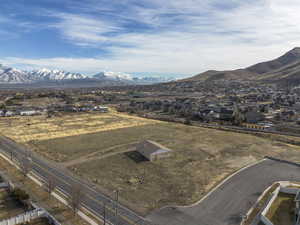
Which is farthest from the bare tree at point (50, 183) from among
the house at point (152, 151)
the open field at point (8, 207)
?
the house at point (152, 151)

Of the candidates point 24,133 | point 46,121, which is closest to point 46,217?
point 24,133

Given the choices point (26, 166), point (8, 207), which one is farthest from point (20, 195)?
point (26, 166)

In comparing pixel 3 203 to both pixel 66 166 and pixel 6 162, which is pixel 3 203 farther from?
pixel 6 162

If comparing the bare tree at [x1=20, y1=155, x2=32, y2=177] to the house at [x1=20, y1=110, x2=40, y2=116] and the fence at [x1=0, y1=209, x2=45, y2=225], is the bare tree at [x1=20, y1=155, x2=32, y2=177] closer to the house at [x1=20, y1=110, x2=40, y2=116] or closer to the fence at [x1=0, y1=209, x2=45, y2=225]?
the fence at [x1=0, y1=209, x2=45, y2=225]

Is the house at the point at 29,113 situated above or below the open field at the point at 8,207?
above

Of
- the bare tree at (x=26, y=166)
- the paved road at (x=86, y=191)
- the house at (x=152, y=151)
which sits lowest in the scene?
the paved road at (x=86, y=191)

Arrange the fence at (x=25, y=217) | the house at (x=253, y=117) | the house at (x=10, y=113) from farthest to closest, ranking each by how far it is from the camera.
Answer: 1. the house at (x=10, y=113)
2. the house at (x=253, y=117)
3. the fence at (x=25, y=217)

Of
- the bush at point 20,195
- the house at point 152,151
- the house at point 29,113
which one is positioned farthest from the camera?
the house at point 29,113

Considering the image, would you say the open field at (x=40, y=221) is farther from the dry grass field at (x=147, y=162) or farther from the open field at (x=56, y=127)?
the open field at (x=56, y=127)

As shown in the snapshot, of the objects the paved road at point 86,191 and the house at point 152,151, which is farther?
the house at point 152,151
